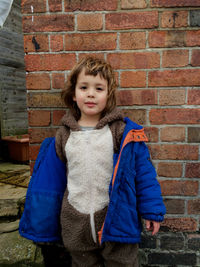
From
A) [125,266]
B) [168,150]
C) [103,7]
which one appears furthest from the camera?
[168,150]

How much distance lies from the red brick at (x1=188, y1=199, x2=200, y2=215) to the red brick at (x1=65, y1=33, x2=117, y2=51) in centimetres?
116

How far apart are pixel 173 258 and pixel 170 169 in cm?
67

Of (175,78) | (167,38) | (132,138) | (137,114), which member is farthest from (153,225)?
(167,38)

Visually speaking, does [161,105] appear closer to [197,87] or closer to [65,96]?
[197,87]

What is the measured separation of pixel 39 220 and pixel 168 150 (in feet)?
3.01

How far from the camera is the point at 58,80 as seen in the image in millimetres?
1370

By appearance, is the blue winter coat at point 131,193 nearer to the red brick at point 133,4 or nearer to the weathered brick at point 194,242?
the weathered brick at point 194,242

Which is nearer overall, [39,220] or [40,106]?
[39,220]

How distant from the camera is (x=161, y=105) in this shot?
4.44ft

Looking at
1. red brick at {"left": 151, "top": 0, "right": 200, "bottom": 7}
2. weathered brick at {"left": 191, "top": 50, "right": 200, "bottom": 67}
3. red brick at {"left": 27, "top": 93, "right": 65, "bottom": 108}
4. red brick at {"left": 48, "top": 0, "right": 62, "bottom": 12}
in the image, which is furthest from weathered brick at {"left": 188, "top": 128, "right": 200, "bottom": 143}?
red brick at {"left": 48, "top": 0, "right": 62, "bottom": 12}

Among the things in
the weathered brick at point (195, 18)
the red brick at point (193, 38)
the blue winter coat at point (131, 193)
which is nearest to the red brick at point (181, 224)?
the blue winter coat at point (131, 193)

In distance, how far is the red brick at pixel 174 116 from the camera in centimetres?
135

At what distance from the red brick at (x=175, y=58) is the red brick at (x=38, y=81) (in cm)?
76

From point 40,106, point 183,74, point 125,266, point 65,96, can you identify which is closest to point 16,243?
point 125,266
